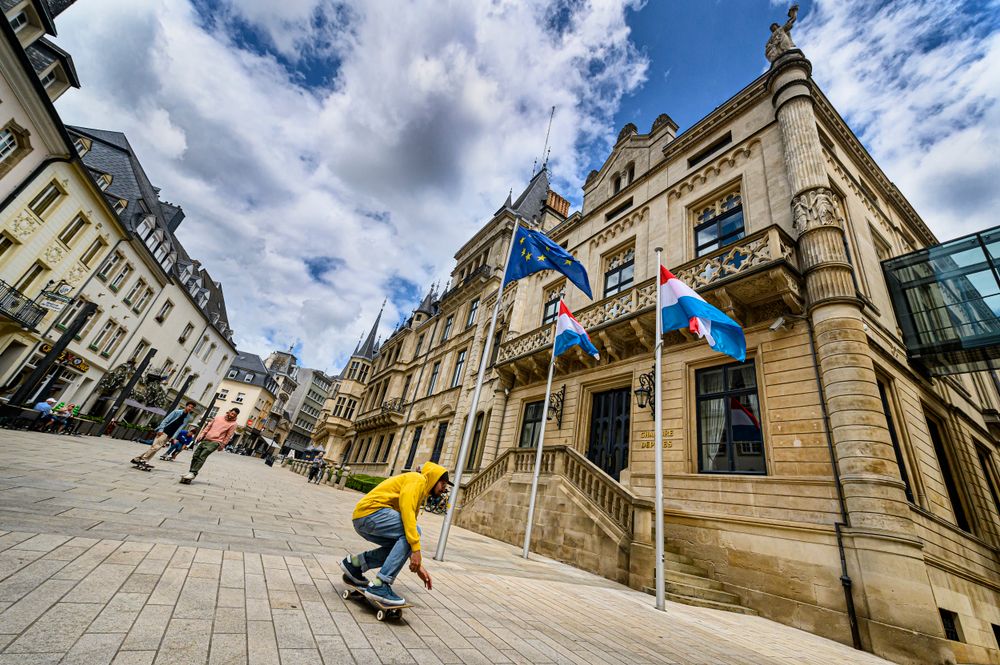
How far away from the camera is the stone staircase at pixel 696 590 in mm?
7220

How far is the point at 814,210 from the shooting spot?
9633 mm

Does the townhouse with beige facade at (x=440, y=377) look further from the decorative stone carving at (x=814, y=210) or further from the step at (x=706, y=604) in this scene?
the decorative stone carving at (x=814, y=210)

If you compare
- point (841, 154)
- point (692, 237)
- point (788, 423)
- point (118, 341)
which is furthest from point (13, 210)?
point (841, 154)

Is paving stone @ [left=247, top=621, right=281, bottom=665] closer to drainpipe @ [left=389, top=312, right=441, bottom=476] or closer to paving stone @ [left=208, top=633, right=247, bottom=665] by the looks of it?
paving stone @ [left=208, top=633, right=247, bottom=665]

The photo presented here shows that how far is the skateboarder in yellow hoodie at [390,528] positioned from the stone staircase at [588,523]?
6.03 metres

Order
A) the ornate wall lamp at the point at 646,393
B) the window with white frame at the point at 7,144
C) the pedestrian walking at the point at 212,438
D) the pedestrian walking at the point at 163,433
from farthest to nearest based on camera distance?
1. the window with white frame at the point at 7,144
2. the ornate wall lamp at the point at 646,393
3. the pedestrian walking at the point at 163,433
4. the pedestrian walking at the point at 212,438

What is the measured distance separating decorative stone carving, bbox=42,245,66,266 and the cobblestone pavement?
708 inches

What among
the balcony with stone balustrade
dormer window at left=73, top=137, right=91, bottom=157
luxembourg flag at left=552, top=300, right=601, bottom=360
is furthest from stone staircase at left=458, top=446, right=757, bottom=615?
dormer window at left=73, top=137, right=91, bottom=157

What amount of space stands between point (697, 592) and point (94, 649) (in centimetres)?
859

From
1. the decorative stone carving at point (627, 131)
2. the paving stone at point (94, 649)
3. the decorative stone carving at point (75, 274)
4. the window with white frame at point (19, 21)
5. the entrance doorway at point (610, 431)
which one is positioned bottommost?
the paving stone at point (94, 649)

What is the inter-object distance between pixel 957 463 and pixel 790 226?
778 centimetres

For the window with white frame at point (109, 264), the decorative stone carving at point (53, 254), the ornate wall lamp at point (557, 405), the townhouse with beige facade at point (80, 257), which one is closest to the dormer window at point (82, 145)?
the townhouse with beige facade at point (80, 257)

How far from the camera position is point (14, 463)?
649 cm

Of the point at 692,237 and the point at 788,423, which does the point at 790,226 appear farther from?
the point at 788,423
